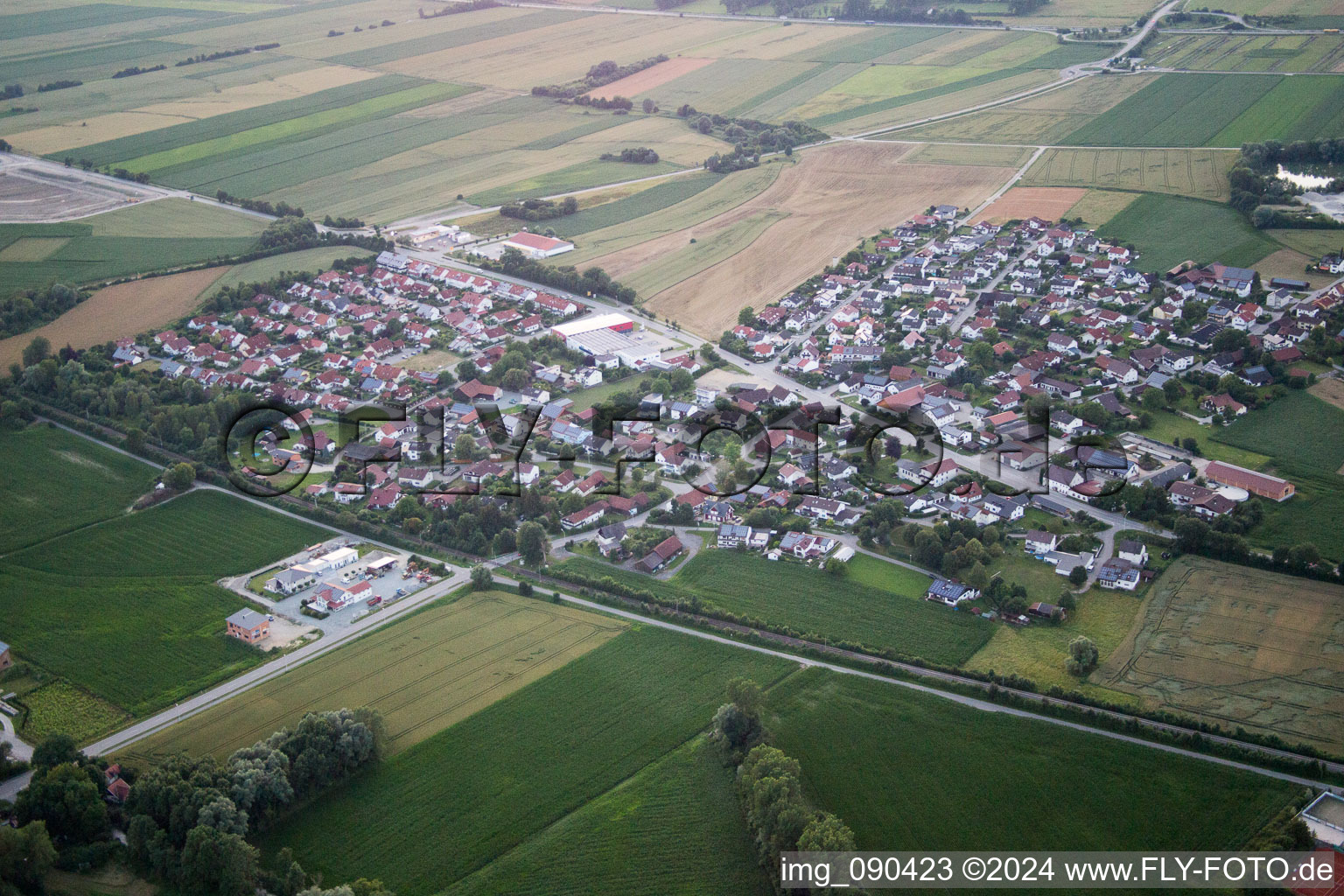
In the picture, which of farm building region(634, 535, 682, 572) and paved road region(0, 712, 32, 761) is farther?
farm building region(634, 535, 682, 572)

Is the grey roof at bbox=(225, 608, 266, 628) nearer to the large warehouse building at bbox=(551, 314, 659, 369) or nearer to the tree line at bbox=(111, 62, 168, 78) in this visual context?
the large warehouse building at bbox=(551, 314, 659, 369)

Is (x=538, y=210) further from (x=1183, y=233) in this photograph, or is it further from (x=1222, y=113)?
(x=1222, y=113)

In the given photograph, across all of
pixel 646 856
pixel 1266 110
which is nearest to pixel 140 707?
pixel 646 856

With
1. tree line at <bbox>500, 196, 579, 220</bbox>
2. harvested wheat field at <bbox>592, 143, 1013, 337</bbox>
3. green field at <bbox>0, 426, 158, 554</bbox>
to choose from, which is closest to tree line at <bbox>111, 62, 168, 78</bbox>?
tree line at <bbox>500, 196, 579, 220</bbox>

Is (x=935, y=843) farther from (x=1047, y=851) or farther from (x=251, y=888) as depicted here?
(x=251, y=888)

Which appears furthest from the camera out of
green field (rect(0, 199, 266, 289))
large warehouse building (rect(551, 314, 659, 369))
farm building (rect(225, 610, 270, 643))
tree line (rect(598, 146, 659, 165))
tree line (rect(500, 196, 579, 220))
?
tree line (rect(598, 146, 659, 165))
